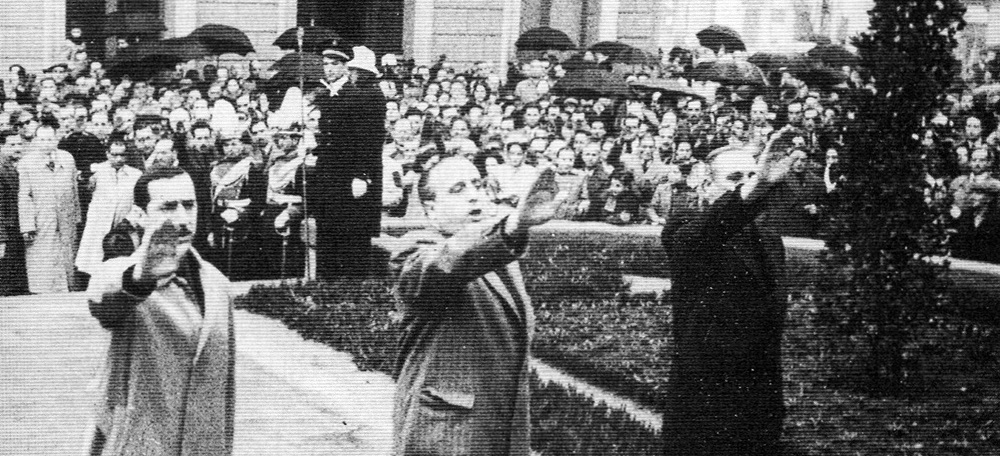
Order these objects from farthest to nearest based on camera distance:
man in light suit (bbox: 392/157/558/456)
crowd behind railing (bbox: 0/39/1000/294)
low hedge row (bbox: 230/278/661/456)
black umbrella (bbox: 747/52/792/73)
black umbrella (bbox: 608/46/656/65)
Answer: black umbrella (bbox: 747/52/792/73) < black umbrella (bbox: 608/46/656/65) < low hedge row (bbox: 230/278/661/456) < crowd behind railing (bbox: 0/39/1000/294) < man in light suit (bbox: 392/157/558/456)

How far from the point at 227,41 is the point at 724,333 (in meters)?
2.42

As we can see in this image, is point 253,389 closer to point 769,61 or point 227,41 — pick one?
point 227,41

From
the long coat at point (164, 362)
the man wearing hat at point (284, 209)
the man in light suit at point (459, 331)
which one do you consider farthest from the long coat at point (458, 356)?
the long coat at point (164, 362)

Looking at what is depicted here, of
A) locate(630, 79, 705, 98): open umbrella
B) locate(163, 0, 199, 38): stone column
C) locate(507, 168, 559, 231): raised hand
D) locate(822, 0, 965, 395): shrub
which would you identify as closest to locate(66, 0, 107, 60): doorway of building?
locate(163, 0, 199, 38): stone column

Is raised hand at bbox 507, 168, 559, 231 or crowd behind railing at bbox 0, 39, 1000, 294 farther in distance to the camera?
crowd behind railing at bbox 0, 39, 1000, 294

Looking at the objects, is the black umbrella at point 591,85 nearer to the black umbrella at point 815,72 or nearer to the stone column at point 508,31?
the stone column at point 508,31

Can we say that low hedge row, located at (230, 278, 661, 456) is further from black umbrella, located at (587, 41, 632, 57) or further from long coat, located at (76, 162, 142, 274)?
black umbrella, located at (587, 41, 632, 57)

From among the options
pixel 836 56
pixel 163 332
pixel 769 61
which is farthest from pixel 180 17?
pixel 836 56

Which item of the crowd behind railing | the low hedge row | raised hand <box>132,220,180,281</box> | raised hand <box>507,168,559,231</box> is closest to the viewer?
raised hand <box>507,168,559,231</box>

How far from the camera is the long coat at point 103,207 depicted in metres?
4.64

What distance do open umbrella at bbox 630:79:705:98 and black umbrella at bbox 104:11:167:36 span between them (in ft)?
6.62

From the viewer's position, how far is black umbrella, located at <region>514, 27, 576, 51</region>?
4824 mm

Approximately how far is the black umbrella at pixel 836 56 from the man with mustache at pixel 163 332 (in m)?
2.80

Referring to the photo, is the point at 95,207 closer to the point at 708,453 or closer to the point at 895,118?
the point at 708,453
